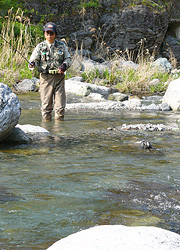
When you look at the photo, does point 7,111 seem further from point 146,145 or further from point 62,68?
point 62,68

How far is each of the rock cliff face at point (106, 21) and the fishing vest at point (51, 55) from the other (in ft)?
43.8

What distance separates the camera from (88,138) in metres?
5.89

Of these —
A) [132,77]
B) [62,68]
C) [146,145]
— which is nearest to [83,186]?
[146,145]

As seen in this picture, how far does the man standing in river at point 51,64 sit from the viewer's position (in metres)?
7.33

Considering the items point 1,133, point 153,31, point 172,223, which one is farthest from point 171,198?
point 153,31

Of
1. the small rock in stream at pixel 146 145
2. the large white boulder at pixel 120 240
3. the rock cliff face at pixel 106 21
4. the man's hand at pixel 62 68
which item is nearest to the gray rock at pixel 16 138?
the small rock in stream at pixel 146 145

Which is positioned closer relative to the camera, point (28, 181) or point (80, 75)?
point (28, 181)

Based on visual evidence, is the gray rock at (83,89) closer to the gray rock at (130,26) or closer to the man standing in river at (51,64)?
the man standing in river at (51,64)

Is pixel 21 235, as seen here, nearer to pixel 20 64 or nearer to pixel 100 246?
pixel 100 246

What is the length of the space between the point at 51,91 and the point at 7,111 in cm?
288

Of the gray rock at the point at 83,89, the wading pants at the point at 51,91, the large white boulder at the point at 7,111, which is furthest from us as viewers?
the gray rock at the point at 83,89

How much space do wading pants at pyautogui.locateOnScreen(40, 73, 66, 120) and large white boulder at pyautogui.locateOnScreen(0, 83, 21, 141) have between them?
8.45 ft

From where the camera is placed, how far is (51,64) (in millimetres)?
7422

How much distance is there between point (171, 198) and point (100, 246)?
1612 millimetres
